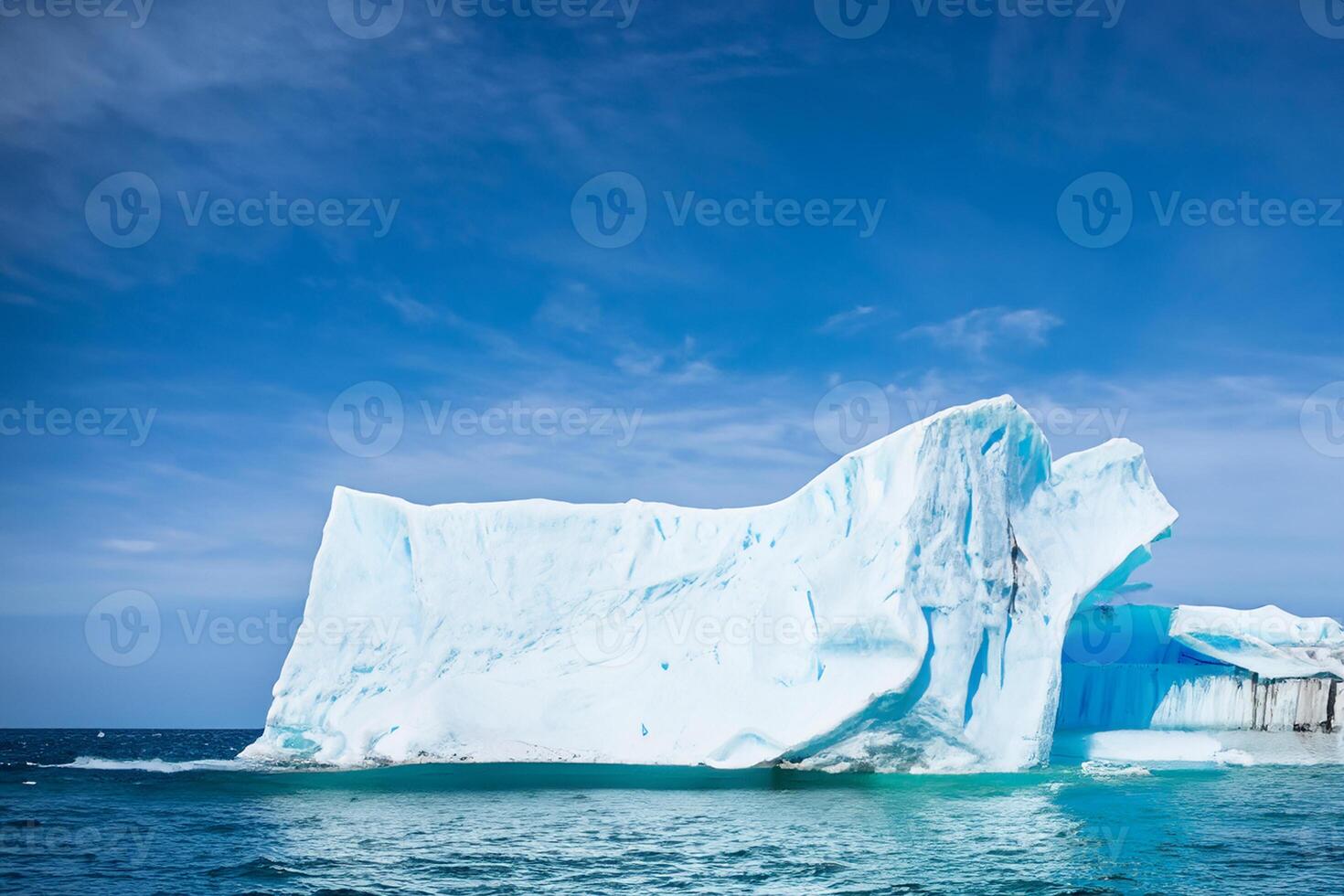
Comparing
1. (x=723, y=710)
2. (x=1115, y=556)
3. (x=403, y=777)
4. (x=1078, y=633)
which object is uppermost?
(x=1115, y=556)

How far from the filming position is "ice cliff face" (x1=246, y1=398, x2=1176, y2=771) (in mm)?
17203

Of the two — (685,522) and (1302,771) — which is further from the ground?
(685,522)

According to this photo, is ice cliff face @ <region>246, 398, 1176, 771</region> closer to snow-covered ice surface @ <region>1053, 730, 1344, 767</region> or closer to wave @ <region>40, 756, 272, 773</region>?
wave @ <region>40, 756, 272, 773</region>

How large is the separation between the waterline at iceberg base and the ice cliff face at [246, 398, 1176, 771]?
0.14 ft

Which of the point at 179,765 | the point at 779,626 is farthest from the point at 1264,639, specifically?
the point at 179,765

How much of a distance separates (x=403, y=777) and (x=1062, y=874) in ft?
39.6

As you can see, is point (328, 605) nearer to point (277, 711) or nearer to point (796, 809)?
point (277, 711)

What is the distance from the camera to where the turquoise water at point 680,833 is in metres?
10.9

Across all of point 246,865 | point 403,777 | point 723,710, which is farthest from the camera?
point 403,777

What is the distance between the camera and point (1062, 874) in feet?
35.8

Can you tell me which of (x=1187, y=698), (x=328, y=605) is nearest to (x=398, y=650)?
(x=328, y=605)

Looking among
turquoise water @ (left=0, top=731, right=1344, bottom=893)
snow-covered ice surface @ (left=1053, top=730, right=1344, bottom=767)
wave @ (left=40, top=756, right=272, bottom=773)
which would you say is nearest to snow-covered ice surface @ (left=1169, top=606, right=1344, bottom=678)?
snow-covered ice surface @ (left=1053, top=730, right=1344, bottom=767)

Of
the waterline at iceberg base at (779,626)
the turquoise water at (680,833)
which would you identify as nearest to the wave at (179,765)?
the waterline at iceberg base at (779,626)

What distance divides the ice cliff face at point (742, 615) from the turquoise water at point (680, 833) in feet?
2.68
